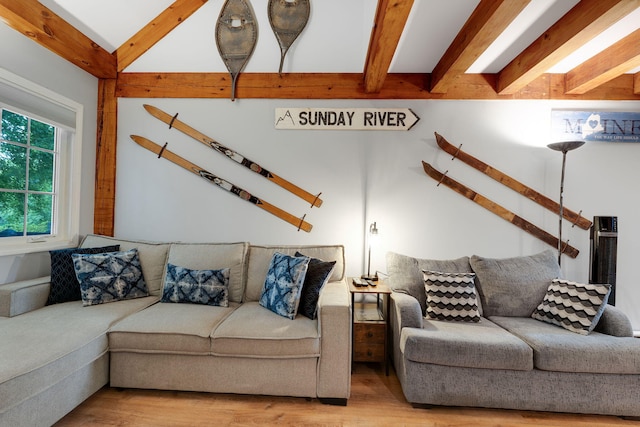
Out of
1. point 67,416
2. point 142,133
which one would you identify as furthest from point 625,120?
point 67,416

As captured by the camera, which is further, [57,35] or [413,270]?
[413,270]

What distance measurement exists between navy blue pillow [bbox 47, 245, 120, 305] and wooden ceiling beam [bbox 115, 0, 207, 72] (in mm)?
1821

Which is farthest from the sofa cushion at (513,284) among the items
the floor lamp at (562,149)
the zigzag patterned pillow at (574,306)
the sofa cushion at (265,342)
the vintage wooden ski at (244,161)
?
the vintage wooden ski at (244,161)

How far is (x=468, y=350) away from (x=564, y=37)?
2.10 meters

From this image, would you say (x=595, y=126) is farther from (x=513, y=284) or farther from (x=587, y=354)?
(x=587, y=354)

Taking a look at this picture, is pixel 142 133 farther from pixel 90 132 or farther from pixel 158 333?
pixel 158 333

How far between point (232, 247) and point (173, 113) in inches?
57.4

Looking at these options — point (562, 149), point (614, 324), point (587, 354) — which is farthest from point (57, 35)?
point (614, 324)

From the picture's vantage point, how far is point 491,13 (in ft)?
5.78

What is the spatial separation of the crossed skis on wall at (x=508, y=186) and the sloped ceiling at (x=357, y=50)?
0.57m

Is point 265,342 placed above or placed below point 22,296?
below

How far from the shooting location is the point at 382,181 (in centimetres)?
286

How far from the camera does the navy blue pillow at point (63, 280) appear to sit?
7.14 ft

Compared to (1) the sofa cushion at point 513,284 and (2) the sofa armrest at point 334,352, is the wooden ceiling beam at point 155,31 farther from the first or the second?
(1) the sofa cushion at point 513,284
